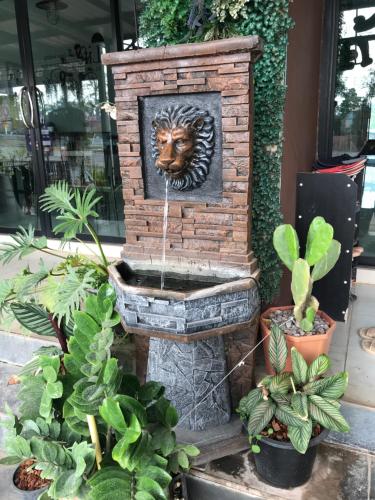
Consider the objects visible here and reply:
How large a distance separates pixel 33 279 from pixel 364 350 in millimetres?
1904

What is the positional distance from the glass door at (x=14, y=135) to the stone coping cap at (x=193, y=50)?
2506 mm

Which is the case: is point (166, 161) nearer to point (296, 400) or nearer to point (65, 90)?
point (296, 400)

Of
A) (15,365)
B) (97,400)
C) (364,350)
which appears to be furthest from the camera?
(15,365)

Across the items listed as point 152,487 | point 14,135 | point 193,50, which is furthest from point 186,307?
point 14,135

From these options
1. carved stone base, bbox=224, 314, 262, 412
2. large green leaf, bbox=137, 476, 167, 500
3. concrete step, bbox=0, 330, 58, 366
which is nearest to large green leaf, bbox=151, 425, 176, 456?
large green leaf, bbox=137, 476, 167, 500

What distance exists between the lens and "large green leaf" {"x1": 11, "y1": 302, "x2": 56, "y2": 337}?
→ 201 centimetres

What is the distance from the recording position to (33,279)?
6.93ft

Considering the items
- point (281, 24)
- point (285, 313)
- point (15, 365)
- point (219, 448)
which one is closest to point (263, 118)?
point (281, 24)

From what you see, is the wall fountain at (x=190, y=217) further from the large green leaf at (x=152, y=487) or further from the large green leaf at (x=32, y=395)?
the large green leaf at (x=152, y=487)

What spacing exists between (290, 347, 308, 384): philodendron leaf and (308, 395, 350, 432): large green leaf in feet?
0.33

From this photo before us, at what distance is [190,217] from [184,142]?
14.2 inches

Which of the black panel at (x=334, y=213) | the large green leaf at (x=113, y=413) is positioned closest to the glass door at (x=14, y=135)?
the black panel at (x=334, y=213)

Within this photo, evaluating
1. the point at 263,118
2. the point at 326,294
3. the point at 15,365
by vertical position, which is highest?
the point at 263,118

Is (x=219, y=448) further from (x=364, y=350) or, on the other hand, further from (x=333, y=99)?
(x=333, y=99)
